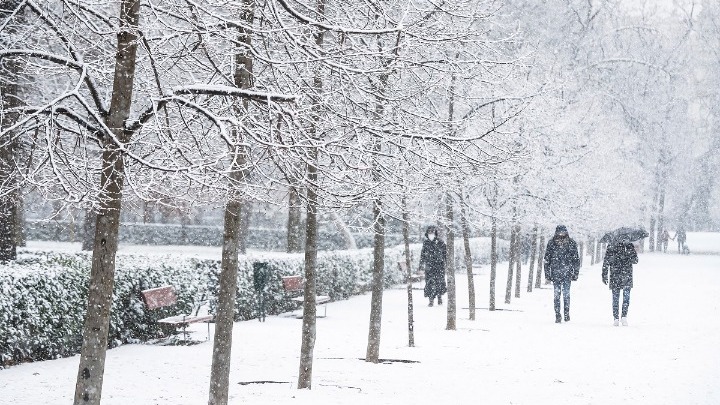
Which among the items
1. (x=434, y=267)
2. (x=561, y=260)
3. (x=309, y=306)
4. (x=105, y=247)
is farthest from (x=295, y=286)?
(x=105, y=247)

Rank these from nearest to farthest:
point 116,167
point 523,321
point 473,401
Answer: point 116,167, point 473,401, point 523,321

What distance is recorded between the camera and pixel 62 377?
370 inches

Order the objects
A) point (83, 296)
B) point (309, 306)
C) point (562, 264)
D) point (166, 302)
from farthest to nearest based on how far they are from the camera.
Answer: point (562, 264)
point (166, 302)
point (83, 296)
point (309, 306)

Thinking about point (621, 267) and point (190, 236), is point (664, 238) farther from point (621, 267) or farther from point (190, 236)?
point (621, 267)

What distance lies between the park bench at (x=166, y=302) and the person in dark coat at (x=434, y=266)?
7662 millimetres

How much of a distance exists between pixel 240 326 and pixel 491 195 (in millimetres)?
6217

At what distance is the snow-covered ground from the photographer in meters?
8.64

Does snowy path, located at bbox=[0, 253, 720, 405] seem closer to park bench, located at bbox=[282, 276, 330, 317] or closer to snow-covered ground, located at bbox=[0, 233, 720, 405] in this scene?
snow-covered ground, located at bbox=[0, 233, 720, 405]

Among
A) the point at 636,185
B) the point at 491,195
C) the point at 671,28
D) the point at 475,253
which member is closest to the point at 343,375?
the point at 491,195

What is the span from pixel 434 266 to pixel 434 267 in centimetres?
3

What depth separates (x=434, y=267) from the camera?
767 inches

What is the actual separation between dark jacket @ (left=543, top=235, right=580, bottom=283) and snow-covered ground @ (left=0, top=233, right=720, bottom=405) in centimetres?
95

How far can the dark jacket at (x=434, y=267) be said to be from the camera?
19500 millimetres

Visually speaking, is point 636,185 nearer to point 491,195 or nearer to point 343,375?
point 491,195
